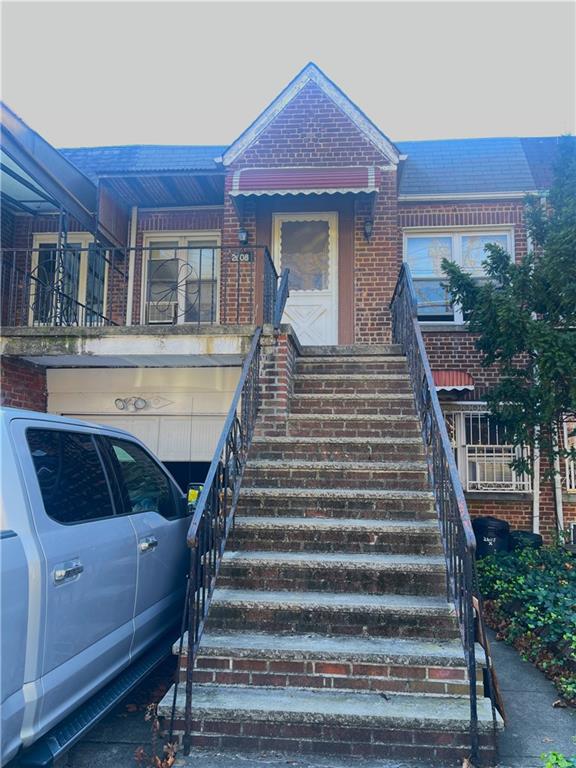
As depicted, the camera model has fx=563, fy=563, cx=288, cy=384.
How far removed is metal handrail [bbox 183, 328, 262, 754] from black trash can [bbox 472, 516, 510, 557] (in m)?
3.76

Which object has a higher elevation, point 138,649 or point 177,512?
point 177,512

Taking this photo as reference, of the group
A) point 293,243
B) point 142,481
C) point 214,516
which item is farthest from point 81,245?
point 214,516

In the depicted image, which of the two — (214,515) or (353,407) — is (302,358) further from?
(214,515)

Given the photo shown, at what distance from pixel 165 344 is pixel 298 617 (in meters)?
3.76

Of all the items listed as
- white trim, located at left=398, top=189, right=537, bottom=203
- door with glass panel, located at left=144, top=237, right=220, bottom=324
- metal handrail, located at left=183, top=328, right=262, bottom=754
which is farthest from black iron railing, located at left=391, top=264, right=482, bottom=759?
door with glass panel, located at left=144, top=237, right=220, bottom=324

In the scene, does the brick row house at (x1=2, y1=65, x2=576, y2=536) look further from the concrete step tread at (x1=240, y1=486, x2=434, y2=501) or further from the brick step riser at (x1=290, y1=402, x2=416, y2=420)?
the concrete step tread at (x1=240, y1=486, x2=434, y2=501)

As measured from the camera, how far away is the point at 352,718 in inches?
117

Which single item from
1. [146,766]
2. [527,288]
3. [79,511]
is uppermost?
[527,288]

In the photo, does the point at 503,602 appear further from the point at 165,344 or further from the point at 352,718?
the point at 165,344

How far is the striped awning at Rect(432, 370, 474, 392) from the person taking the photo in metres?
8.13

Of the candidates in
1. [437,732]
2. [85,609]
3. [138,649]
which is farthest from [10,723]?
[437,732]

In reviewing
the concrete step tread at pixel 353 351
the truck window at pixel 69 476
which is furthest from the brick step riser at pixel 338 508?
the concrete step tread at pixel 353 351

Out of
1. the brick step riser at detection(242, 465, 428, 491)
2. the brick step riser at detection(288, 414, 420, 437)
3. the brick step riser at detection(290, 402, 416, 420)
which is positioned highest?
the brick step riser at detection(290, 402, 416, 420)

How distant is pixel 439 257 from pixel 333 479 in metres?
5.92
